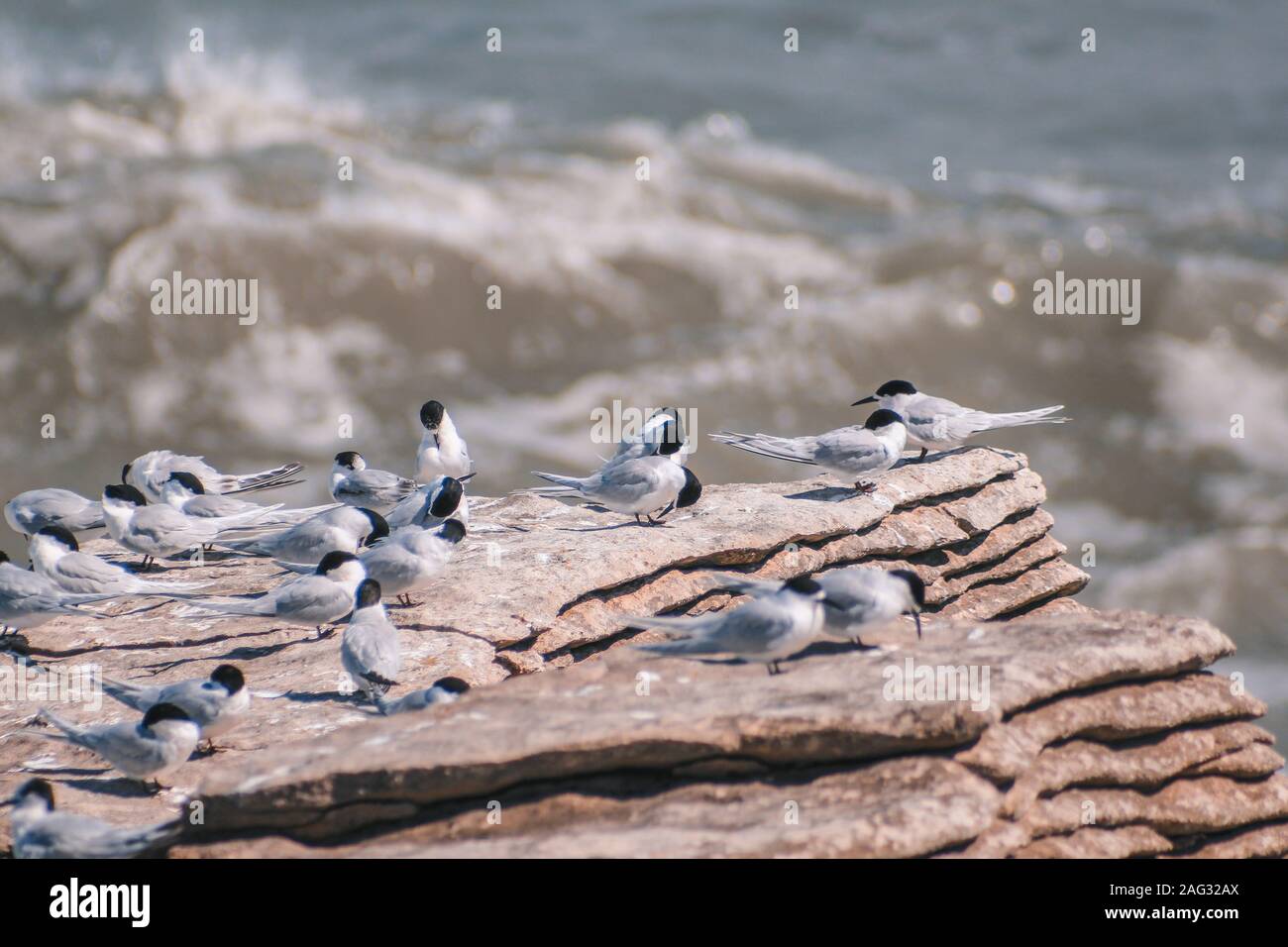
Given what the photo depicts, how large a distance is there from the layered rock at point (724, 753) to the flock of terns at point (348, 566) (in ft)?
0.68

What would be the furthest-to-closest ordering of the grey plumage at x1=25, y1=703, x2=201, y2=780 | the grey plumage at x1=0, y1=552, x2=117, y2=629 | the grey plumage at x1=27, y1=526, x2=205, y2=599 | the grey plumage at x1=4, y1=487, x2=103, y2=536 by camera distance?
1. the grey plumage at x1=4, y1=487, x2=103, y2=536
2. the grey plumage at x1=27, y1=526, x2=205, y2=599
3. the grey plumage at x1=0, y1=552, x2=117, y2=629
4. the grey plumage at x1=25, y1=703, x2=201, y2=780

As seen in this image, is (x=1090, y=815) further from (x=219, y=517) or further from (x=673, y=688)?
(x=219, y=517)

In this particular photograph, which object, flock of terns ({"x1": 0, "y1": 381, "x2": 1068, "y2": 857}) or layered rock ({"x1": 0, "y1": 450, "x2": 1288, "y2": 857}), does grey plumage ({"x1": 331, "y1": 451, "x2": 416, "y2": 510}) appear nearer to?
flock of terns ({"x1": 0, "y1": 381, "x2": 1068, "y2": 857})

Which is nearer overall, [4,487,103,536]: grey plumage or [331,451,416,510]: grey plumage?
[4,487,103,536]: grey plumage

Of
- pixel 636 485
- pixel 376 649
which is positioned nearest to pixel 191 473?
pixel 636 485

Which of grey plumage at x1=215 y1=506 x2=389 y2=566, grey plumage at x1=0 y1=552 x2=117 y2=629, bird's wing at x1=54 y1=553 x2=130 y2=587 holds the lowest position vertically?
grey plumage at x1=0 y1=552 x2=117 y2=629

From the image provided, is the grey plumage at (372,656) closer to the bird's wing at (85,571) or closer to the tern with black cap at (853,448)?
the bird's wing at (85,571)

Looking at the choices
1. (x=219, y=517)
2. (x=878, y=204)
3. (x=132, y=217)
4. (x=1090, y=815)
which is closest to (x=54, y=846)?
(x=219, y=517)

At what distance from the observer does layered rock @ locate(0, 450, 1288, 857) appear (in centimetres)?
467

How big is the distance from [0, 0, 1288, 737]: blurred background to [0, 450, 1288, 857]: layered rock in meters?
9.32

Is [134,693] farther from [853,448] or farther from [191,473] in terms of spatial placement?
[853,448]

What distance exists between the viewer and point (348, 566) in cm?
683

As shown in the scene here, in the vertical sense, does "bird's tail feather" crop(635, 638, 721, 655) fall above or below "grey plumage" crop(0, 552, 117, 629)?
below

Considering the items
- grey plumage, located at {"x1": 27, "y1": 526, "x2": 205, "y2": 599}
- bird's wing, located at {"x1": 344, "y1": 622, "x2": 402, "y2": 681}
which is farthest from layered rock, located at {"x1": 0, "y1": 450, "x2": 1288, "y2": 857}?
grey plumage, located at {"x1": 27, "y1": 526, "x2": 205, "y2": 599}
